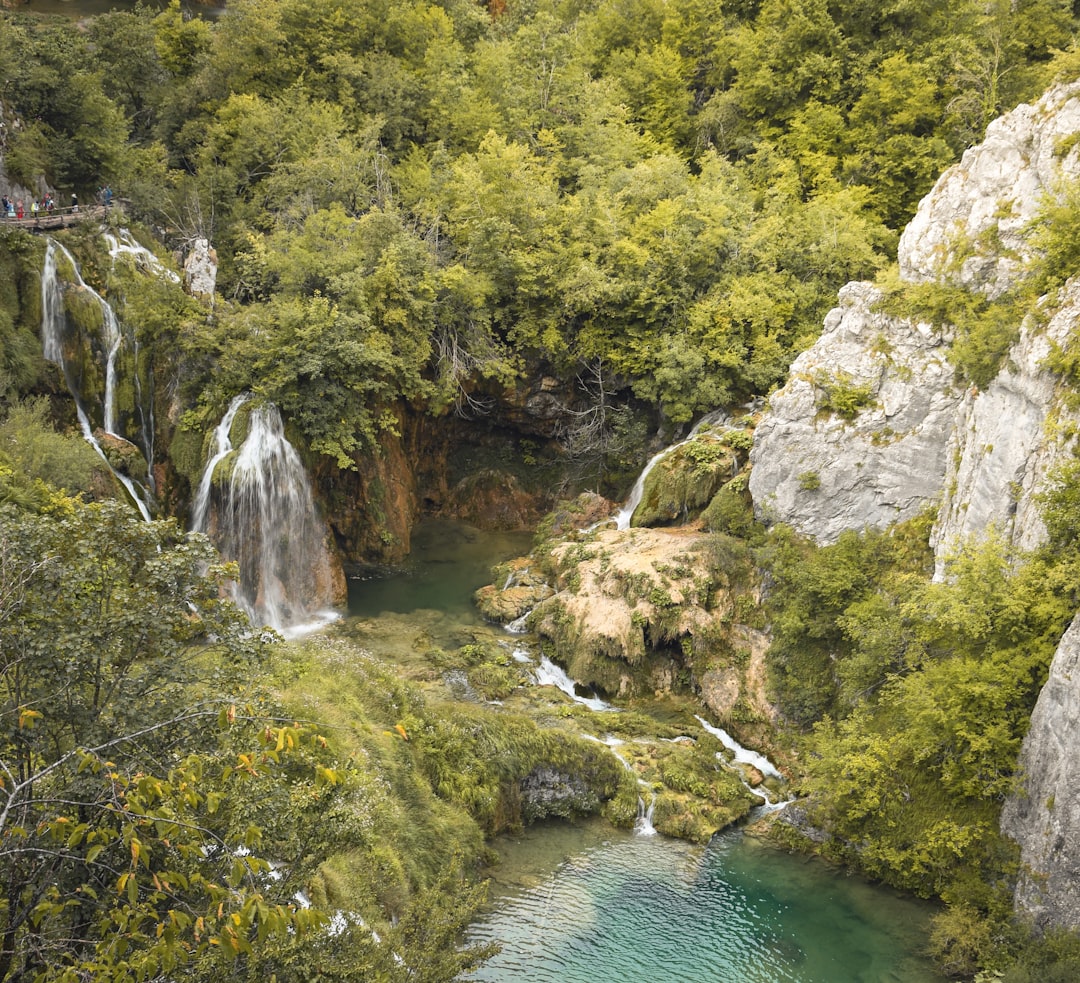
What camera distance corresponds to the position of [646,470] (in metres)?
25.5

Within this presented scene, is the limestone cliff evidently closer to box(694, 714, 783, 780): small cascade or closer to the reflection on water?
box(694, 714, 783, 780): small cascade

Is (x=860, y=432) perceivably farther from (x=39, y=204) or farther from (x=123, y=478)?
(x=39, y=204)

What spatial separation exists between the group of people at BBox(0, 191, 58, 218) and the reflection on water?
21320mm

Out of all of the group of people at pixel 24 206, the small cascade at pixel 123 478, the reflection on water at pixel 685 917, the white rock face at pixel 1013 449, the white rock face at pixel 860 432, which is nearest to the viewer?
the reflection on water at pixel 685 917

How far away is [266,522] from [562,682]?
848 cm

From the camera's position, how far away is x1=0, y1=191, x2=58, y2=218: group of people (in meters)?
25.2

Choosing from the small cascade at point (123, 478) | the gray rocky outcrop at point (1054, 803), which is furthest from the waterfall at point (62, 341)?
the gray rocky outcrop at point (1054, 803)

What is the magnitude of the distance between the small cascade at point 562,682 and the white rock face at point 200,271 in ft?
45.8

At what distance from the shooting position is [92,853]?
17.7ft

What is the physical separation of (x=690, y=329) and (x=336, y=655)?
14107 millimetres

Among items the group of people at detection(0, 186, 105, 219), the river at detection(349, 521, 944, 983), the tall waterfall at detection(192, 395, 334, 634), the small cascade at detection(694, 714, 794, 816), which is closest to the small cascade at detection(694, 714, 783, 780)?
the small cascade at detection(694, 714, 794, 816)

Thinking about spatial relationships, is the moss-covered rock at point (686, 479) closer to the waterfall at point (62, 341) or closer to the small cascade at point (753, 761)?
the small cascade at point (753, 761)

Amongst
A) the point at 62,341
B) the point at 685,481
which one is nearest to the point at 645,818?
the point at 685,481

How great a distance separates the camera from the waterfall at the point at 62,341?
22.6 m
